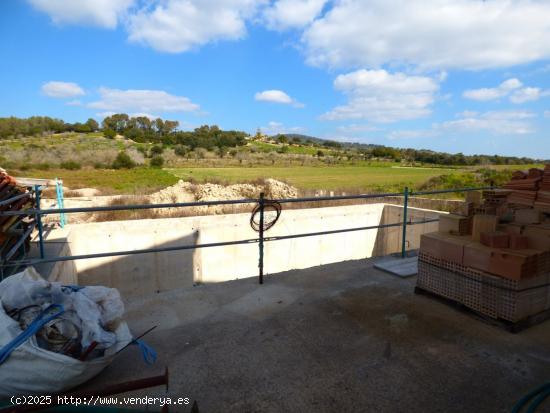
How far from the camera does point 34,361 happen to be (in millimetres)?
1856

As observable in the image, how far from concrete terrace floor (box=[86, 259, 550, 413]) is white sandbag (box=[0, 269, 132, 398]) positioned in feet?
0.79

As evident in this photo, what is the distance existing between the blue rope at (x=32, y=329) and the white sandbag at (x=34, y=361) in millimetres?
23

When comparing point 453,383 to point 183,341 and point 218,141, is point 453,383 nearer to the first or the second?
point 183,341

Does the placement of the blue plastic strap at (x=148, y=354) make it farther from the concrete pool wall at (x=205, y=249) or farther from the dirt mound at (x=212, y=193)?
the dirt mound at (x=212, y=193)

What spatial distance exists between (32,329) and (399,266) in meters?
4.01

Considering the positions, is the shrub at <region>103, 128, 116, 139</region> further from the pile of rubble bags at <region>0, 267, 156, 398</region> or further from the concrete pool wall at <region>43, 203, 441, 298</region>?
the pile of rubble bags at <region>0, 267, 156, 398</region>

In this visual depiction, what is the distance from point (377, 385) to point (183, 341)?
148cm

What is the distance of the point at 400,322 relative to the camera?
304cm

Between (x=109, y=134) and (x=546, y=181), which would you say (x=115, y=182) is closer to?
(x=546, y=181)

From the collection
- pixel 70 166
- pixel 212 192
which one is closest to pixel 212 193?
pixel 212 192

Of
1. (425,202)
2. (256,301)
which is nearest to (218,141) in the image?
(425,202)

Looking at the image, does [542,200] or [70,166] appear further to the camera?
[70,166]

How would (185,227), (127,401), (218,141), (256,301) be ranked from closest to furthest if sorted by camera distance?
(127,401), (256,301), (185,227), (218,141)

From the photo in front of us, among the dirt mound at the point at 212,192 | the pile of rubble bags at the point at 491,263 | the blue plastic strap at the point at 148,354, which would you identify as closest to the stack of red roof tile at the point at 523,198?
the pile of rubble bags at the point at 491,263
